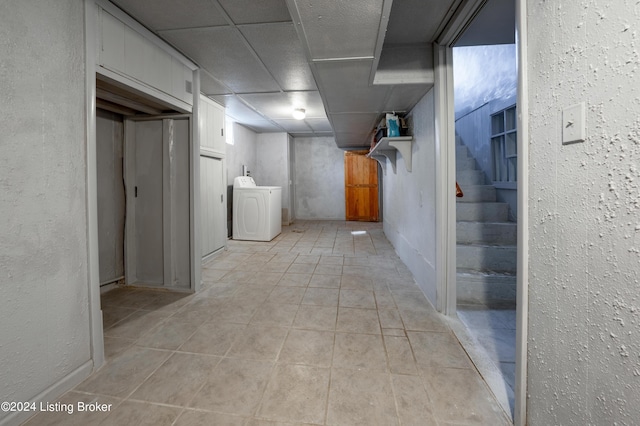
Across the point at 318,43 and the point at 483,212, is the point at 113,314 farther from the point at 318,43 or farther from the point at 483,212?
the point at 483,212

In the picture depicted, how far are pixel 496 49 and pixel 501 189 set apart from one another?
183 cm

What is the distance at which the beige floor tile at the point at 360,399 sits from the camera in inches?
45.9

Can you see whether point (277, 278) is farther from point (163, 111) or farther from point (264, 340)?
point (163, 111)

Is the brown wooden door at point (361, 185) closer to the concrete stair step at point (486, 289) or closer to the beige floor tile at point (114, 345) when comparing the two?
the concrete stair step at point (486, 289)

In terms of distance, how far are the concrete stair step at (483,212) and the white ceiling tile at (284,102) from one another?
236 cm

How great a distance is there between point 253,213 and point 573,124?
4556 millimetres

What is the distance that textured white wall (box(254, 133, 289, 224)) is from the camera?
6.66 m

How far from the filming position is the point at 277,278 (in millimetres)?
2963

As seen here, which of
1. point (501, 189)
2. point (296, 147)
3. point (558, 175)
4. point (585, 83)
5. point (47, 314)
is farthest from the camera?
point (296, 147)

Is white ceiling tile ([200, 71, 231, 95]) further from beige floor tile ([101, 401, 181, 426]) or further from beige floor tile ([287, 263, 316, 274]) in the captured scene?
beige floor tile ([101, 401, 181, 426])

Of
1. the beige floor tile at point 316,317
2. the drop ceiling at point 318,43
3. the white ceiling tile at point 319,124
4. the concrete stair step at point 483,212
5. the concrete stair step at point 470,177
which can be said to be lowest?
the beige floor tile at point 316,317

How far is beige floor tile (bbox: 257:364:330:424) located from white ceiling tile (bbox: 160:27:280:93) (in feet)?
7.86

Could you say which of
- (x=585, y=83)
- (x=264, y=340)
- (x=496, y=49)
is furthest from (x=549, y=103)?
(x=496, y=49)

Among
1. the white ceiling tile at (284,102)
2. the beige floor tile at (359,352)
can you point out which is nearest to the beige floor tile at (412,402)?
the beige floor tile at (359,352)
